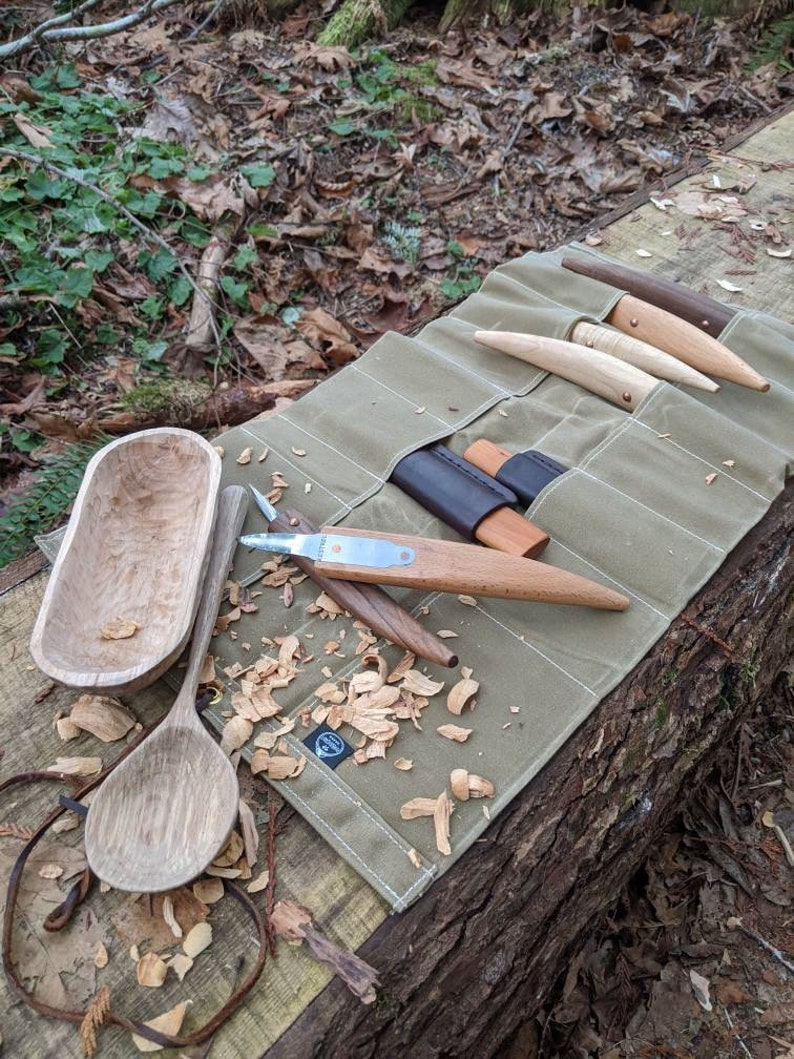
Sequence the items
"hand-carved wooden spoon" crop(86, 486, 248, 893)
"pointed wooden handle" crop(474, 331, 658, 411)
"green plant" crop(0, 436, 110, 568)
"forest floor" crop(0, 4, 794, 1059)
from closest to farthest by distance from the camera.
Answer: "hand-carved wooden spoon" crop(86, 486, 248, 893) < "forest floor" crop(0, 4, 794, 1059) < "pointed wooden handle" crop(474, 331, 658, 411) < "green plant" crop(0, 436, 110, 568)

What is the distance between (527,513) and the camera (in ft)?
6.48

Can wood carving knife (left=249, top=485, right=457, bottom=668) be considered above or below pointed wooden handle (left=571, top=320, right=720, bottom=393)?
below

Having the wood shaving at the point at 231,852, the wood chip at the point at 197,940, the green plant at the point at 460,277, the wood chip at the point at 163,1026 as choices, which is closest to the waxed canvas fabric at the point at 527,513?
the wood shaving at the point at 231,852

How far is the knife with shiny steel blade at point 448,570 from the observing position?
168 cm

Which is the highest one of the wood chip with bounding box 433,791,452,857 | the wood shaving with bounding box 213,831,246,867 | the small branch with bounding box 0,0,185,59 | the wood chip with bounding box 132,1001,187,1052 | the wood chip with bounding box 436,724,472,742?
the small branch with bounding box 0,0,185,59

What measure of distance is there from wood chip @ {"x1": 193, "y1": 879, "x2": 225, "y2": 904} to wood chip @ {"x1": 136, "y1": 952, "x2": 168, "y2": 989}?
0.12 metres

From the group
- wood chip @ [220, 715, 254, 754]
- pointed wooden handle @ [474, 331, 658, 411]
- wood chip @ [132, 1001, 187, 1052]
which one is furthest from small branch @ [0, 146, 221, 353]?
wood chip @ [132, 1001, 187, 1052]

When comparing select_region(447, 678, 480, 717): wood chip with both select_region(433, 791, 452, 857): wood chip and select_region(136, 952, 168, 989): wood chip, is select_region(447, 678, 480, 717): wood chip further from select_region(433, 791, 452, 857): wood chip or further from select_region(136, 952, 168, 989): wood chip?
select_region(136, 952, 168, 989): wood chip

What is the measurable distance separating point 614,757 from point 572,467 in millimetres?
808

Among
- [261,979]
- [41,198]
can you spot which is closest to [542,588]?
[261,979]

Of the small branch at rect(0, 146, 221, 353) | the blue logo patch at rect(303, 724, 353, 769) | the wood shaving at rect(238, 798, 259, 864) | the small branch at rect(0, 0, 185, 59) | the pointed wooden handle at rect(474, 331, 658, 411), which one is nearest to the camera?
the wood shaving at rect(238, 798, 259, 864)

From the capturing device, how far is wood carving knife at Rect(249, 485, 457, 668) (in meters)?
1.64

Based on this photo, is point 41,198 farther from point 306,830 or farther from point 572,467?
point 306,830

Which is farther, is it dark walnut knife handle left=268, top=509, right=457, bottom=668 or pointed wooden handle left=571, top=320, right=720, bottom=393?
pointed wooden handle left=571, top=320, right=720, bottom=393
